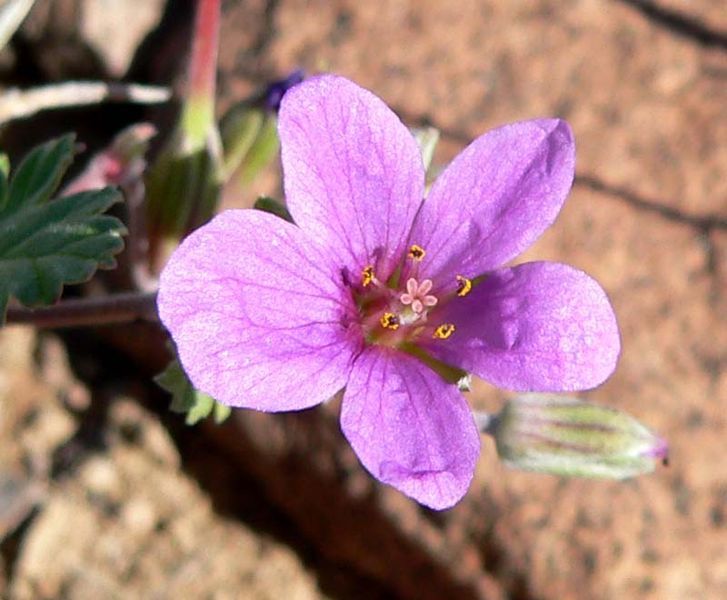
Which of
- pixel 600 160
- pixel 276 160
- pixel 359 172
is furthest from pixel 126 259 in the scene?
pixel 359 172

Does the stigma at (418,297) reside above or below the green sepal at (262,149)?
above

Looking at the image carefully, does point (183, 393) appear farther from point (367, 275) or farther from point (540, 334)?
point (540, 334)

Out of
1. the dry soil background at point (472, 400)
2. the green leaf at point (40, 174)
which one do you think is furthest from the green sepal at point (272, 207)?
the dry soil background at point (472, 400)

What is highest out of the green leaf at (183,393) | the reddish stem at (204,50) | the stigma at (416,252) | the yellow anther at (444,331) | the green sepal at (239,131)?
the stigma at (416,252)

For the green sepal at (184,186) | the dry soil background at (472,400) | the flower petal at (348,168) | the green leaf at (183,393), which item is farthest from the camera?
the dry soil background at (472,400)

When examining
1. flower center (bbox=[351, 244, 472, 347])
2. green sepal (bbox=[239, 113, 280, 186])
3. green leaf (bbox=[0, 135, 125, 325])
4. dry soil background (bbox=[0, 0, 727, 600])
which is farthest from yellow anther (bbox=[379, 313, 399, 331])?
dry soil background (bbox=[0, 0, 727, 600])

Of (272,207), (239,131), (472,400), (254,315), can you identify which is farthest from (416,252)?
(472,400)

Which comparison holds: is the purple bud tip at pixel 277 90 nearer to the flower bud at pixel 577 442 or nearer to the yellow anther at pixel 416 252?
the yellow anther at pixel 416 252
